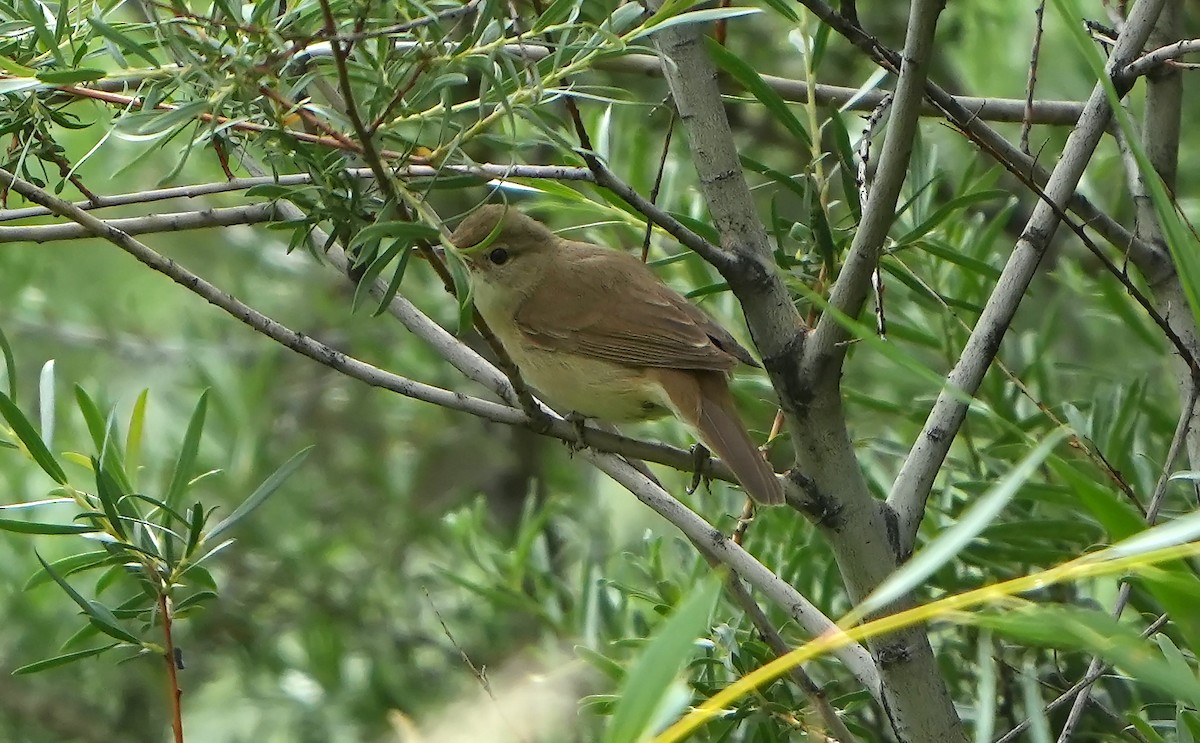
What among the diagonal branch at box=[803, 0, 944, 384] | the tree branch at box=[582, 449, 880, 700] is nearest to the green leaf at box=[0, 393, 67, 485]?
the tree branch at box=[582, 449, 880, 700]

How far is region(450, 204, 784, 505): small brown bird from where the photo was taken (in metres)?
3.00

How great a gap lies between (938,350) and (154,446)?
2649 millimetres

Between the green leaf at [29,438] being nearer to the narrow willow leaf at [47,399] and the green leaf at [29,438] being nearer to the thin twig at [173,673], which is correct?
the narrow willow leaf at [47,399]

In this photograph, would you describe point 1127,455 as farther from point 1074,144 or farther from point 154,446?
point 154,446

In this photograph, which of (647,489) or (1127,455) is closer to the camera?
(647,489)

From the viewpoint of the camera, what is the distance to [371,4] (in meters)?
1.62

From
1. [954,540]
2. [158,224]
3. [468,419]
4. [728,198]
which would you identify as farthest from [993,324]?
[468,419]

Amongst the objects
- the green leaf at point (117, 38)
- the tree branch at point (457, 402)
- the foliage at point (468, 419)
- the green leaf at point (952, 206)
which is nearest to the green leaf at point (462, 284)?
the foliage at point (468, 419)

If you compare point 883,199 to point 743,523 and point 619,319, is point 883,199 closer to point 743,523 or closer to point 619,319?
point 743,523

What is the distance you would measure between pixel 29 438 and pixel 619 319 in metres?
1.70

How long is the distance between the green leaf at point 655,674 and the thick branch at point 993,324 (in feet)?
2.95

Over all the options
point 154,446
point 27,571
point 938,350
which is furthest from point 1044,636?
point 154,446

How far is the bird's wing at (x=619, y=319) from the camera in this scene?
3.06 meters

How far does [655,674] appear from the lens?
3.65 feet
